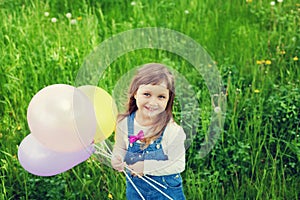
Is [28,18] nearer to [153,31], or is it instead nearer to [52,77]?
[52,77]

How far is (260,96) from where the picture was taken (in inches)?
129

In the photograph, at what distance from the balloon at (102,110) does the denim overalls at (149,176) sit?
115 millimetres

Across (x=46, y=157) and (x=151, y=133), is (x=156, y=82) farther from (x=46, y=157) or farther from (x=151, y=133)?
(x=46, y=157)

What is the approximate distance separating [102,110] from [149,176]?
294 millimetres

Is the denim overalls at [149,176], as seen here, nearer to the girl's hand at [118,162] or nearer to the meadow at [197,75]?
the girl's hand at [118,162]

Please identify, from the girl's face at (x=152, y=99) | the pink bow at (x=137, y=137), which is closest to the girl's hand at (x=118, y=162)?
the pink bow at (x=137, y=137)

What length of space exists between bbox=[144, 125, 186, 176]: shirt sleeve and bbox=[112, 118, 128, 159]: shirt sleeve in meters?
0.10

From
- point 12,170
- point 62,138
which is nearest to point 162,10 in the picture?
point 12,170

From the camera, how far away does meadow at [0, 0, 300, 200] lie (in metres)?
2.86

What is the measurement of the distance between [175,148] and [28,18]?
224cm

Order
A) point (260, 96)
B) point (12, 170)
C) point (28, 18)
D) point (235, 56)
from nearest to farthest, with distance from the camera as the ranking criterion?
point (12, 170), point (260, 96), point (235, 56), point (28, 18)

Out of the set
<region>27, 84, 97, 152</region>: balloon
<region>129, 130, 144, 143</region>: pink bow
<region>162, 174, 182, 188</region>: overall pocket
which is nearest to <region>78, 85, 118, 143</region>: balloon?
<region>27, 84, 97, 152</region>: balloon

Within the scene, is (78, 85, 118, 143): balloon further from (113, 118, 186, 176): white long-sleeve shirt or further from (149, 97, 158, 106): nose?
(149, 97, 158, 106): nose

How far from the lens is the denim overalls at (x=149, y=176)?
2.14 metres
